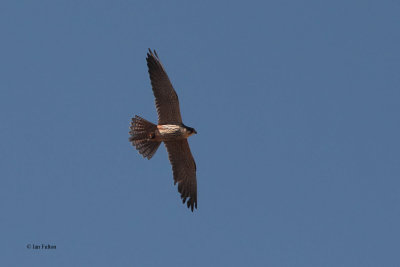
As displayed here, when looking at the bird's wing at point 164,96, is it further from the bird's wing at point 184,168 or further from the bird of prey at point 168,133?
the bird's wing at point 184,168

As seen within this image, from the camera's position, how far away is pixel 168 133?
1345cm

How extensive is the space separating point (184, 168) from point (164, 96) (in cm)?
203

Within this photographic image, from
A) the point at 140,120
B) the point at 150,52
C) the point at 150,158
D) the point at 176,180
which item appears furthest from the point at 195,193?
the point at 150,52

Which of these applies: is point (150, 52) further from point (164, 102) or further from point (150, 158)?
point (150, 158)

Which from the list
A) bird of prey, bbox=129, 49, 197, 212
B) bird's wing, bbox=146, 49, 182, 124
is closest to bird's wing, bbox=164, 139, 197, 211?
bird of prey, bbox=129, 49, 197, 212

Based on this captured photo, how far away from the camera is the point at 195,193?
14367mm

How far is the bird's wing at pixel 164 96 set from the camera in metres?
13.4

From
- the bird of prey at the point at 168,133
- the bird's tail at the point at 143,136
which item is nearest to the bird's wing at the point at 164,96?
the bird of prey at the point at 168,133

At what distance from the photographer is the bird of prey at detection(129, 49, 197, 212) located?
1341 centimetres

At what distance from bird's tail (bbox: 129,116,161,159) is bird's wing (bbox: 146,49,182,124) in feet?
1.11

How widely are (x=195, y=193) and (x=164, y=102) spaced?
8.50ft

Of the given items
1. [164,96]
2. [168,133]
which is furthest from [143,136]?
[164,96]

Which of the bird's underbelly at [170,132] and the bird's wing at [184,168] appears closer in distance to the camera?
the bird's underbelly at [170,132]

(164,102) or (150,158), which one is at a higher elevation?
(164,102)
